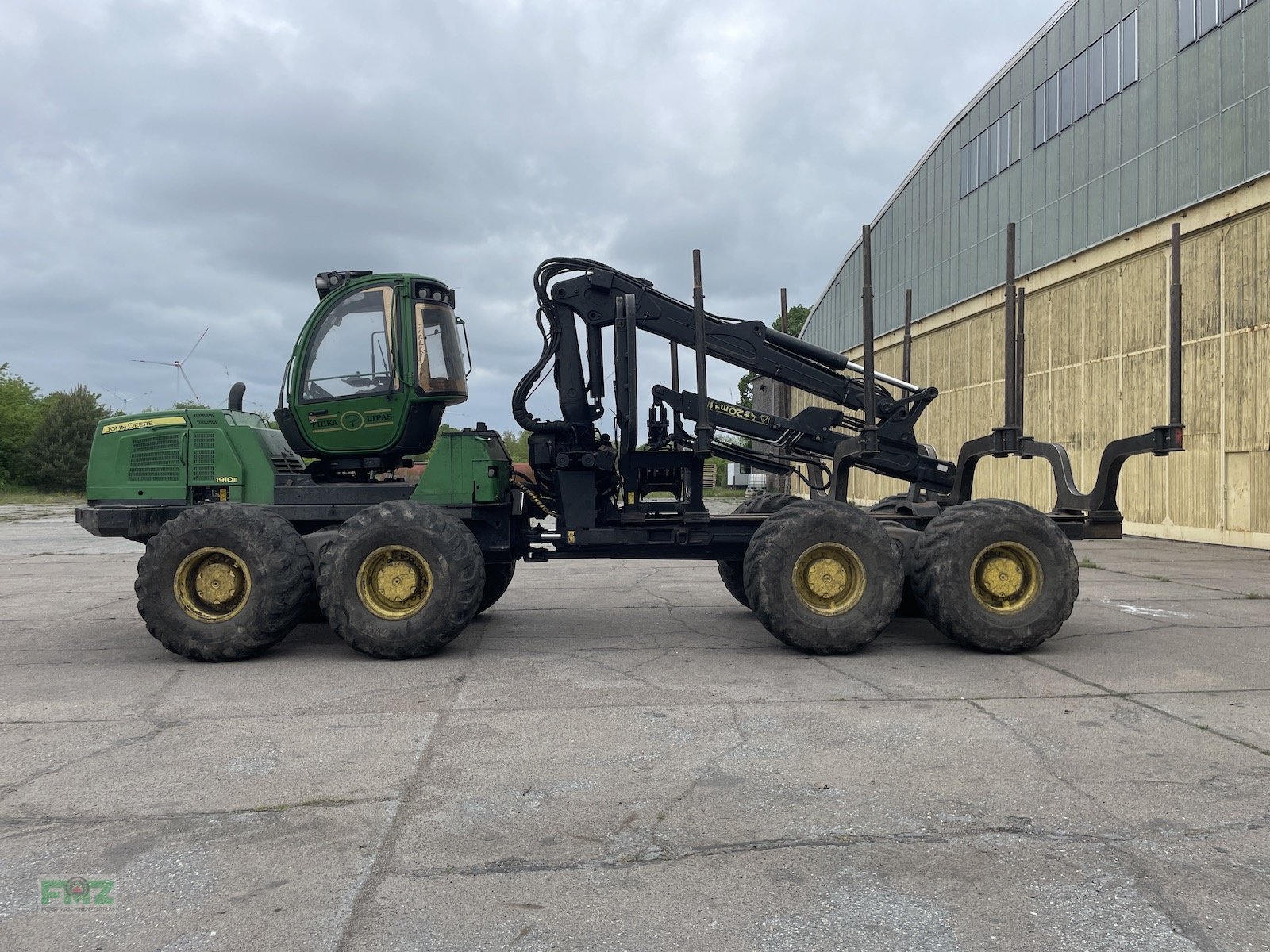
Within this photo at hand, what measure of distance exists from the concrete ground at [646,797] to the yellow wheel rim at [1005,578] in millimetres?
534

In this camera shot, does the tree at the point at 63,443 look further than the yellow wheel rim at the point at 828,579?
Yes

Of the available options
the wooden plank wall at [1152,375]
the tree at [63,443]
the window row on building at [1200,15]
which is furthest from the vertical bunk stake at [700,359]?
the tree at [63,443]

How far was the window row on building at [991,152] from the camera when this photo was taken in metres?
25.4

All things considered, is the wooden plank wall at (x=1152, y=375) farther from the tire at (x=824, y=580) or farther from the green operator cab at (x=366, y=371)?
the green operator cab at (x=366, y=371)

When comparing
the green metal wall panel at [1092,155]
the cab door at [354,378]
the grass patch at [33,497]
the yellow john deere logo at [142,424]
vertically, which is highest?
the green metal wall panel at [1092,155]

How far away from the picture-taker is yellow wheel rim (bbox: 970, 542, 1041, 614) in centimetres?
828

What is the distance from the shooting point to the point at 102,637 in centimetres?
954

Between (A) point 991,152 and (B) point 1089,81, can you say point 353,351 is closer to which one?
(B) point 1089,81

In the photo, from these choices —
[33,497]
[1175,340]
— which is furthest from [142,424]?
[33,497]

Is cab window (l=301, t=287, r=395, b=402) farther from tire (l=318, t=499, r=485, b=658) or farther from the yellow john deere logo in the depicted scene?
tire (l=318, t=499, r=485, b=658)

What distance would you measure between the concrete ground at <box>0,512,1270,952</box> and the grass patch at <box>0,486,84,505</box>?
160ft

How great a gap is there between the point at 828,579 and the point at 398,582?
136 inches

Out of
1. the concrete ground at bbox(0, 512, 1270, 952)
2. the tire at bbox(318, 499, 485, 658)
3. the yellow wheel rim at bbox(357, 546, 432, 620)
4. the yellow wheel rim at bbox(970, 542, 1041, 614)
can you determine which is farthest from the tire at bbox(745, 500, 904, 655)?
the yellow wheel rim at bbox(357, 546, 432, 620)

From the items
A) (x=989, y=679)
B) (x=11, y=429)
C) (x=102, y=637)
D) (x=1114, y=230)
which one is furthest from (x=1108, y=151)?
(x=11, y=429)
